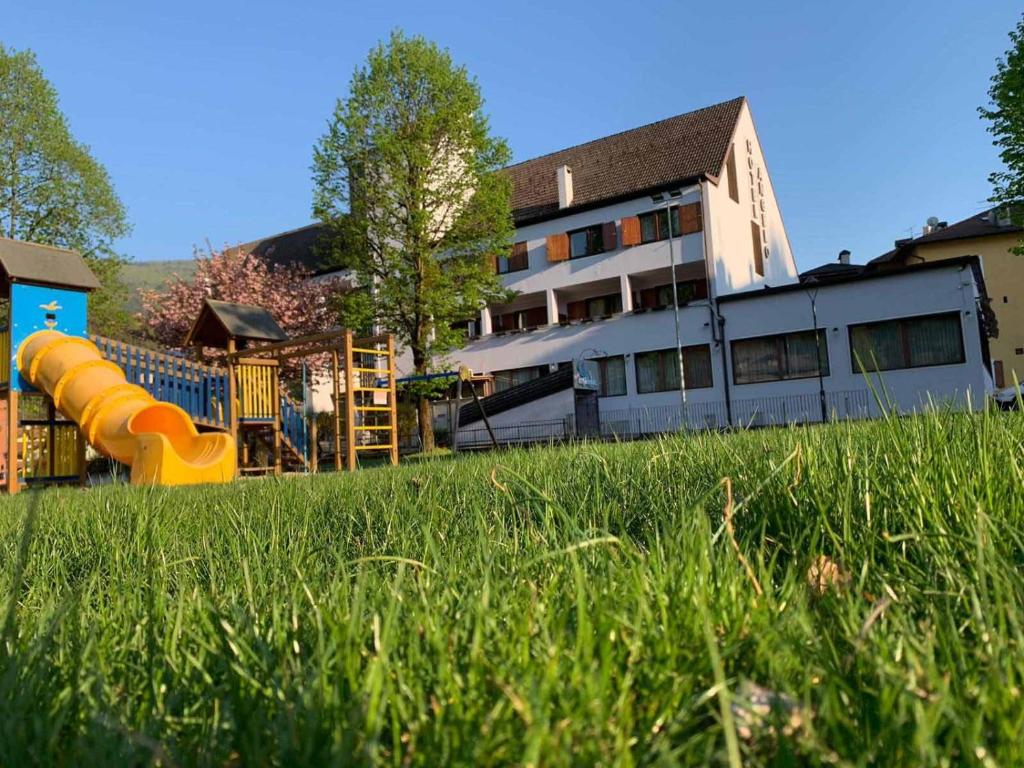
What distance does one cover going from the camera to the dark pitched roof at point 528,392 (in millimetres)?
30266

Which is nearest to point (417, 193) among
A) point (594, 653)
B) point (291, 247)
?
point (291, 247)

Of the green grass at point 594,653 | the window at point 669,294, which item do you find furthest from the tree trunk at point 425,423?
the green grass at point 594,653

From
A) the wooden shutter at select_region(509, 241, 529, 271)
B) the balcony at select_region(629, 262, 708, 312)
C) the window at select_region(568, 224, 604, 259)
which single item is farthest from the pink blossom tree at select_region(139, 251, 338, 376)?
the balcony at select_region(629, 262, 708, 312)

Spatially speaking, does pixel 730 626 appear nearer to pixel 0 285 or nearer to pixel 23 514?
pixel 23 514

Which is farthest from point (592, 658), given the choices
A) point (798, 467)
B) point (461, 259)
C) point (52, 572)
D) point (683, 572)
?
point (461, 259)

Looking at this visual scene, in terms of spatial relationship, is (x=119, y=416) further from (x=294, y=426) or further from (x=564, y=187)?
(x=564, y=187)

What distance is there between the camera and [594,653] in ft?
3.96

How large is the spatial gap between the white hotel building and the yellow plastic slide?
1668 centimetres

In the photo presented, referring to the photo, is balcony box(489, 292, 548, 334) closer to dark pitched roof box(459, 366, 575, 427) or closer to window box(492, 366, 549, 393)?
window box(492, 366, 549, 393)

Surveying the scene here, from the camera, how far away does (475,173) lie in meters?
29.4

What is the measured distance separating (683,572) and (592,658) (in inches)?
17.5

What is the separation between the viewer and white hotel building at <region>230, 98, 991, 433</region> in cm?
2733

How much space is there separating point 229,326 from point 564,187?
21.9m

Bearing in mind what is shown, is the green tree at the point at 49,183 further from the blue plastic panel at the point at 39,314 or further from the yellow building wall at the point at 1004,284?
the yellow building wall at the point at 1004,284
